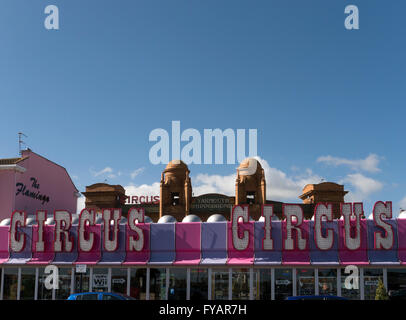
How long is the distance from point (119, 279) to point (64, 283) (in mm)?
3360

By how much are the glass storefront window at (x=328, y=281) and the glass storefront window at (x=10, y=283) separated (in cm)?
1717

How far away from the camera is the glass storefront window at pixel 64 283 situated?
25.3 metres

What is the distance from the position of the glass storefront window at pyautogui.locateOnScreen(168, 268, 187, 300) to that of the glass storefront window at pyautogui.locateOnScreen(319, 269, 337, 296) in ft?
23.5

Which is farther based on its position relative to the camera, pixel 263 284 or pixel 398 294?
pixel 263 284

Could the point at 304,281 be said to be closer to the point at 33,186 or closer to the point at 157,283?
the point at 157,283

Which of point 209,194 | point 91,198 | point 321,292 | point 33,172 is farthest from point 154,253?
point 91,198

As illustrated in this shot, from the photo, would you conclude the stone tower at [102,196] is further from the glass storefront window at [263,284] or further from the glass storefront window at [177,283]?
the glass storefront window at [263,284]

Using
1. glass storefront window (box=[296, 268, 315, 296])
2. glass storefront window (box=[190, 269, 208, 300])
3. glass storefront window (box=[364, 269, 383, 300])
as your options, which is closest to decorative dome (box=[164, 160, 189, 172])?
glass storefront window (box=[190, 269, 208, 300])

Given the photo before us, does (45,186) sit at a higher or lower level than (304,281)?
higher

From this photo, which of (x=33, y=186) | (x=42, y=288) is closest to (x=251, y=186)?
(x=33, y=186)

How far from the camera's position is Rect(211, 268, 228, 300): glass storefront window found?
23766 millimetres

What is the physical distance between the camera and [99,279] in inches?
985
